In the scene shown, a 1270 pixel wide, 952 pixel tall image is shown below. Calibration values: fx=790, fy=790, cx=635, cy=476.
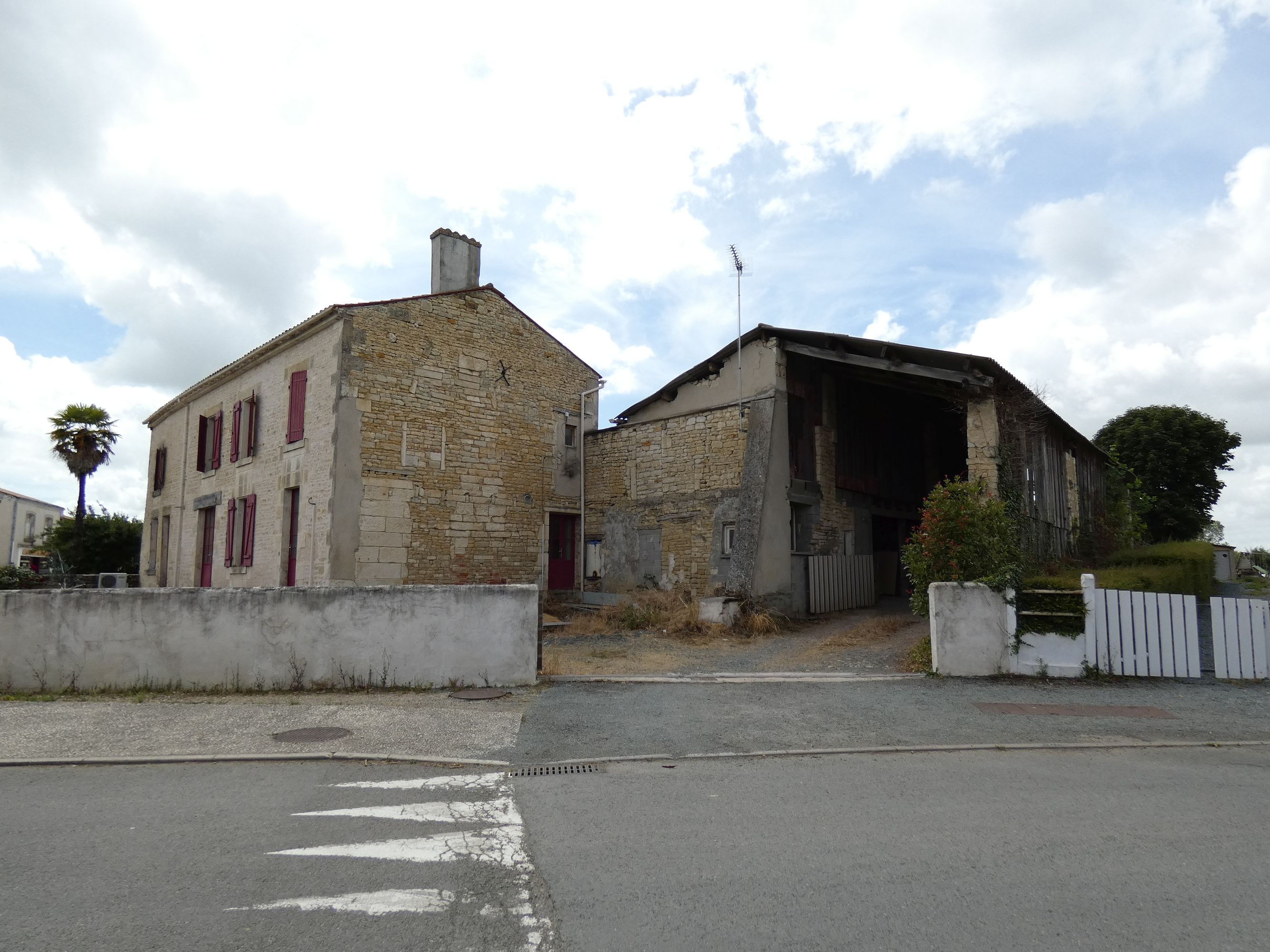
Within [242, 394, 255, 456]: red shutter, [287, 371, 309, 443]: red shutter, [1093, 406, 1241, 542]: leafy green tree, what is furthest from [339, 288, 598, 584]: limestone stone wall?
Result: [1093, 406, 1241, 542]: leafy green tree

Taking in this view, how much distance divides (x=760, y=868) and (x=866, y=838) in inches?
29.1

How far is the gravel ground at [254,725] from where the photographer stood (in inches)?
249

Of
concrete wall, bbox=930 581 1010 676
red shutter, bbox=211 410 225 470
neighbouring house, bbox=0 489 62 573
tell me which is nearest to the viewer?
concrete wall, bbox=930 581 1010 676

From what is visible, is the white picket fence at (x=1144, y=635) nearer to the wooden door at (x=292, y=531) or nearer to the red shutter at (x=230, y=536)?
the wooden door at (x=292, y=531)

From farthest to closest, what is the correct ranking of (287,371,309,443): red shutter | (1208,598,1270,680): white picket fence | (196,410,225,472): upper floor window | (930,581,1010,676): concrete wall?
1. (196,410,225,472): upper floor window
2. (287,371,309,443): red shutter
3. (1208,598,1270,680): white picket fence
4. (930,581,1010,676): concrete wall

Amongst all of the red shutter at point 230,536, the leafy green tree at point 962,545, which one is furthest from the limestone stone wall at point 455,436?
the leafy green tree at point 962,545

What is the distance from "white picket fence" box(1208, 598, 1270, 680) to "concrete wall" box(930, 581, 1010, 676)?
263 centimetres

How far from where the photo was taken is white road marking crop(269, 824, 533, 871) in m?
3.83

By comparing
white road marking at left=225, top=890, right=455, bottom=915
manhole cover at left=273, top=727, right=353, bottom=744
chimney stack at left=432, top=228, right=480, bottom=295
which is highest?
chimney stack at left=432, top=228, right=480, bottom=295

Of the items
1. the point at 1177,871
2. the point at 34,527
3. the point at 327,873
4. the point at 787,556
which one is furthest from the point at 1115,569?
the point at 34,527

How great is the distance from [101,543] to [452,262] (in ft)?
75.7

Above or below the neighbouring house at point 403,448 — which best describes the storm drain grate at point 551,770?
below

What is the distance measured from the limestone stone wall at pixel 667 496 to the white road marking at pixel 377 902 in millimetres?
12001

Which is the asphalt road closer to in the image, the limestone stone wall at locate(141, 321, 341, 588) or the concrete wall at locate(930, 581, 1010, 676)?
the concrete wall at locate(930, 581, 1010, 676)
